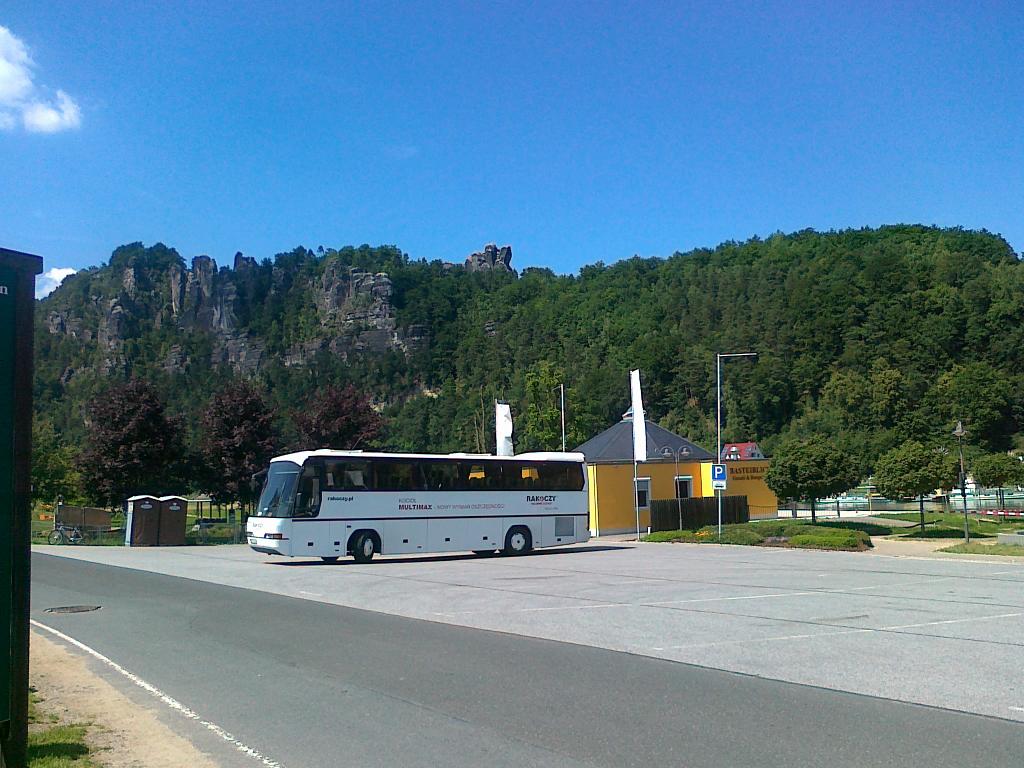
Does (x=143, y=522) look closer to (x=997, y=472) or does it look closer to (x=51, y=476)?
(x=51, y=476)

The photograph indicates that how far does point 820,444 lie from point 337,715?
35459 millimetres

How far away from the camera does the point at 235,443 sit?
4784 cm

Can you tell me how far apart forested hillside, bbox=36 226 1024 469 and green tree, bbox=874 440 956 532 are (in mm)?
29250

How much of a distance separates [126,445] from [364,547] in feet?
82.5

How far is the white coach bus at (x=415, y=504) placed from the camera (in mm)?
26609

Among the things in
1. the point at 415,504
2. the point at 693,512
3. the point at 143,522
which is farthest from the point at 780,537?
the point at 143,522

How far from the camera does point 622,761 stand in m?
6.16

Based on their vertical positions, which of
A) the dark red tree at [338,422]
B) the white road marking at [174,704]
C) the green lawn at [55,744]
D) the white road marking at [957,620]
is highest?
the dark red tree at [338,422]

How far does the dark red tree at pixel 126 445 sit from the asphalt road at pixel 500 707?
36.8 m

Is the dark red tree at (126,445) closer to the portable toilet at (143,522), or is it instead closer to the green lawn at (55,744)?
the portable toilet at (143,522)

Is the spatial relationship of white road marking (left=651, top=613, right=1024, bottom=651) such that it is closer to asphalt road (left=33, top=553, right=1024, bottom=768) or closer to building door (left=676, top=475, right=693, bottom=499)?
asphalt road (left=33, top=553, right=1024, bottom=768)

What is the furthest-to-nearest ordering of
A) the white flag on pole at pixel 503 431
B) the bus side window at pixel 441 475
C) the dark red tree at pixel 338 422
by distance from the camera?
the dark red tree at pixel 338 422 < the white flag on pole at pixel 503 431 < the bus side window at pixel 441 475

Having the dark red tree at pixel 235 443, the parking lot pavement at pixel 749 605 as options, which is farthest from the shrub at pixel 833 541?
the dark red tree at pixel 235 443

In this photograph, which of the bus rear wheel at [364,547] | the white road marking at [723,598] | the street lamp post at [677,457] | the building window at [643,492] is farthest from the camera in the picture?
the building window at [643,492]
